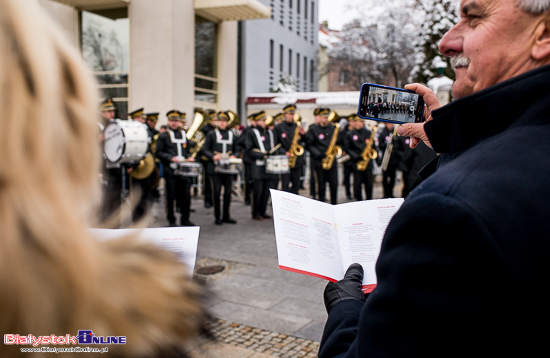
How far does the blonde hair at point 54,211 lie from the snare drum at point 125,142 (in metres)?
6.92

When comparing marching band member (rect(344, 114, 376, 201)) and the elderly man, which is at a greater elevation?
the elderly man

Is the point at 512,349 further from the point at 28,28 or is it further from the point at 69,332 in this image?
the point at 28,28

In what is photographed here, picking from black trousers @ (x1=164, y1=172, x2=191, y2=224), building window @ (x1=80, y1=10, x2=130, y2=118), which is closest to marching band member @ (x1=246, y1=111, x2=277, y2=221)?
black trousers @ (x1=164, y1=172, x2=191, y2=224)

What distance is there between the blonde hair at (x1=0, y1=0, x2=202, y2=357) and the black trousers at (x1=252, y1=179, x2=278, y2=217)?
28.8 feet

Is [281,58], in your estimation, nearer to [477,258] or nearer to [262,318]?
[262,318]

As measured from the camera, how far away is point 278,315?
14.3ft

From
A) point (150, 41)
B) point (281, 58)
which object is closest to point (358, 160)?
point (150, 41)

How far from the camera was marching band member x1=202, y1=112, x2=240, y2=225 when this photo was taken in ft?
30.0

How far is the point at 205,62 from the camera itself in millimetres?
19797

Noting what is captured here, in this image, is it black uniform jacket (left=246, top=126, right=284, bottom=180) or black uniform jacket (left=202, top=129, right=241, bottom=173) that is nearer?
black uniform jacket (left=202, top=129, right=241, bottom=173)

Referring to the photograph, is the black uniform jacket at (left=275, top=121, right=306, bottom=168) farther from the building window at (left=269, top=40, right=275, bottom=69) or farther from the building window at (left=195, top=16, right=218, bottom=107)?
the building window at (left=269, top=40, right=275, bottom=69)

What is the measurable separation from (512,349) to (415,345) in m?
0.19

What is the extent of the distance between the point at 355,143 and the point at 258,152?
310cm

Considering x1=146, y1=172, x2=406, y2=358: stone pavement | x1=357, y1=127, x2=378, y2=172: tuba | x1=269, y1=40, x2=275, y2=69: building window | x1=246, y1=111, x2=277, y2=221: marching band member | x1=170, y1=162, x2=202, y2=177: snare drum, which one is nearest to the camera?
x1=146, y1=172, x2=406, y2=358: stone pavement
